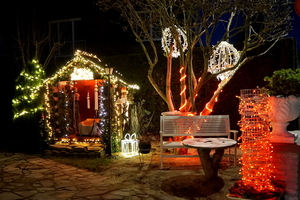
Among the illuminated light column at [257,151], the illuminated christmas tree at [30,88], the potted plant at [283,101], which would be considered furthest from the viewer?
the illuminated christmas tree at [30,88]

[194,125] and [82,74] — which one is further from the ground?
[82,74]

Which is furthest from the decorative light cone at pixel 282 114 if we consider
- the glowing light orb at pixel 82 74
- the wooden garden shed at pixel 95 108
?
the glowing light orb at pixel 82 74

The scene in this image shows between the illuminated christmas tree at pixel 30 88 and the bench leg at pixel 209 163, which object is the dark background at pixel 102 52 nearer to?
the illuminated christmas tree at pixel 30 88

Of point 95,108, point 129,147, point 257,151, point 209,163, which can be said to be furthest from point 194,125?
point 95,108

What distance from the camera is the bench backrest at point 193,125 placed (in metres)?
6.79

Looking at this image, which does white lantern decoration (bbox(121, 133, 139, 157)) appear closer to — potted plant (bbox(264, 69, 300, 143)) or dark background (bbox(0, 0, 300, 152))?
dark background (bbox(0, 0, 300, 152))

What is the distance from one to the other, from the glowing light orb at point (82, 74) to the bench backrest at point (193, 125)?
9.61 ft

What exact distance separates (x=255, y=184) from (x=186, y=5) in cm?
435

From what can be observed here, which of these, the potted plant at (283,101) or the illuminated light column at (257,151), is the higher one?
the potted plant at (283,101)

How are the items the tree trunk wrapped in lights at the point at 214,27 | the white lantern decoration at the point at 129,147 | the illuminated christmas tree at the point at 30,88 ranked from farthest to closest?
the illuminated christmas tree at the point at 30,88 < the white lantern decoration at the point at 129,147 < the tree trunk wrapped in lights at the point at 214,27

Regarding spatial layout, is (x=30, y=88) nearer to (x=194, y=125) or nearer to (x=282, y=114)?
(x=194, y=125)

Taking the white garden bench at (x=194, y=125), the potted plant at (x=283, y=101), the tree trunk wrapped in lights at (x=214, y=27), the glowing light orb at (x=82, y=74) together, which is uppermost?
the tree trunk wrapped in lights at (x=214, y=27)

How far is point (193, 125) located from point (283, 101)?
2.08 meters

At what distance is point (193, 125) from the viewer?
6.86 metres
